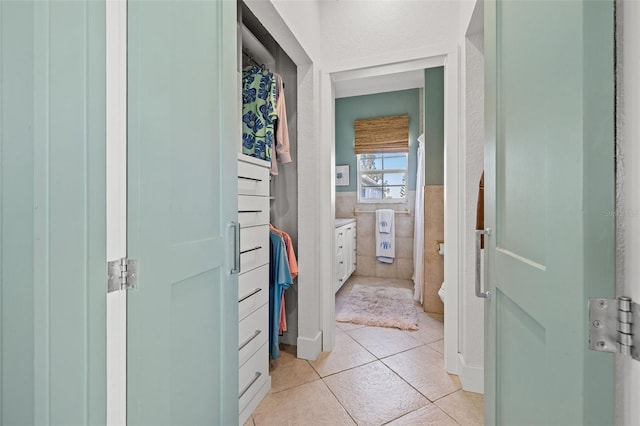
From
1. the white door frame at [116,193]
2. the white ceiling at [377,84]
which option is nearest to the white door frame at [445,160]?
the white door frame at [116,193]

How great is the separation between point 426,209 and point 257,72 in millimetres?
2077

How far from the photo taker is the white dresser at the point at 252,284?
1453 millimetres

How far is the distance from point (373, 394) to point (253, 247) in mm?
1130

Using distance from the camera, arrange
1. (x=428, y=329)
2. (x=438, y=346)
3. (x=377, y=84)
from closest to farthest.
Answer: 1. (x=438, y=346)
2. (x=428, y=329)
3. (x=377, y=84)

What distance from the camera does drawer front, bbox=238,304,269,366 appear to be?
4.72 feet

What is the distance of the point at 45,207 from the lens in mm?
544

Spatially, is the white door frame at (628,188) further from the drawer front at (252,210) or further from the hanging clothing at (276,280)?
the hanging clothing at (276,280)

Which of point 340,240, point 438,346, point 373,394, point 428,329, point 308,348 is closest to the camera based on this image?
point 373,394

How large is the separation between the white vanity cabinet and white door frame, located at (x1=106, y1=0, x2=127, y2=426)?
8.91 ft

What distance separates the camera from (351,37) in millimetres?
2117

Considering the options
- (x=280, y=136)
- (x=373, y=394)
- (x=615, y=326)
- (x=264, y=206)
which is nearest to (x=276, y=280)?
(x=264, y=206)

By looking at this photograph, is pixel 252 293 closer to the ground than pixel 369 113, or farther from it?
closer to the ground

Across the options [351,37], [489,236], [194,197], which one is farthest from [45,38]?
[351,37]

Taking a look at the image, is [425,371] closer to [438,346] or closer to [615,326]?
[438,346]
